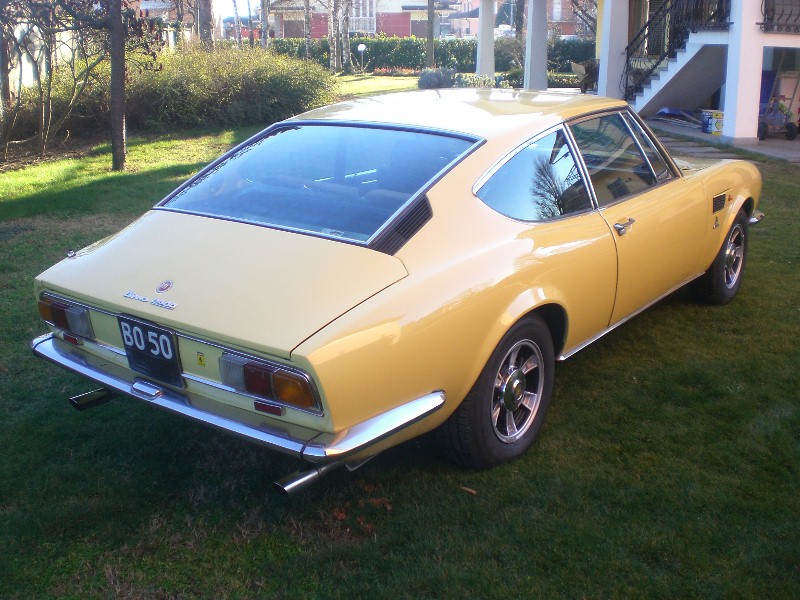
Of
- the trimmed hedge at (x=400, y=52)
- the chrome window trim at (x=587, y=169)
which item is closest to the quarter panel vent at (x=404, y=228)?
the chrome window trim at (x=587, y=169)

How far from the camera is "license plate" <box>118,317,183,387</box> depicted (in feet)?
10.0

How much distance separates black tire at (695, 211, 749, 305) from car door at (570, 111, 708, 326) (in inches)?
16.4

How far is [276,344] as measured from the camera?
2.75 m

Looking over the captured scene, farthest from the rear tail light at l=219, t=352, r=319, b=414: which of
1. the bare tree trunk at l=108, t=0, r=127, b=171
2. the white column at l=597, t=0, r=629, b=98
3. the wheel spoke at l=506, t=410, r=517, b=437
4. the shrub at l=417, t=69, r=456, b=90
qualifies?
the shrub at l=417, t=69, r=456, b=90

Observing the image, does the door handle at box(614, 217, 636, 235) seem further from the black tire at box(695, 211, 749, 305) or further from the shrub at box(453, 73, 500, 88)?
the shrub at box(453, 73, 500, 88)

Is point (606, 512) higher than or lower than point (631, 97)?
lower

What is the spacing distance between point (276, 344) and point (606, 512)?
1.50 meters

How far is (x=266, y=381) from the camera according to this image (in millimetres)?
2822

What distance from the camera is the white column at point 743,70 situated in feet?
39.1

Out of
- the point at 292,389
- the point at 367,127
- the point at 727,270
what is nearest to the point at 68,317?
the point at 292,389

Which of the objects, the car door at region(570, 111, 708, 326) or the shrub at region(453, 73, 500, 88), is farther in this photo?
the shrub at region(453, 73, 500, 88)

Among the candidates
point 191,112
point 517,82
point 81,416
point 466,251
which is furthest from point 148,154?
point 517,82

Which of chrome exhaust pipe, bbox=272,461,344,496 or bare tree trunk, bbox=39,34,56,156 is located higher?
bare tree trunk, bbox=39,34,56,156

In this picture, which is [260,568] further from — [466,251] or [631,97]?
[631,97]
